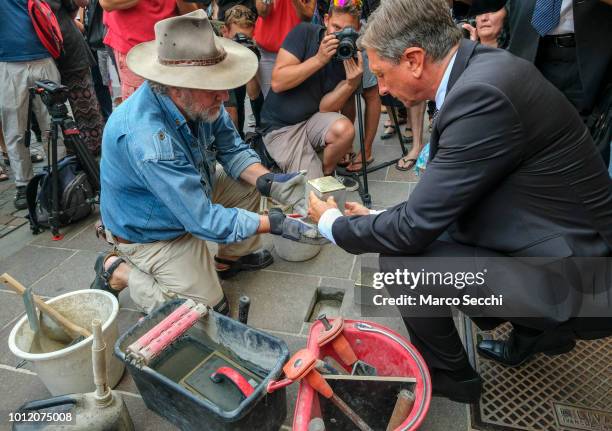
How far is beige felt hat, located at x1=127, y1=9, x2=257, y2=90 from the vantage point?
6.59 feet

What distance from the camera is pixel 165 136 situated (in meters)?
2.02

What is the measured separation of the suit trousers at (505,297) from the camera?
5.27 feet

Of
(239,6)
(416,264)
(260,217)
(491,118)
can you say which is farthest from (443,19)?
(239,6)

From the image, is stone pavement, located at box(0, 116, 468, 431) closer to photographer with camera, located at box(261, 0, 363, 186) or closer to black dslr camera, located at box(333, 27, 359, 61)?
photographer with camera, located at box(261, 0, 363, 186)

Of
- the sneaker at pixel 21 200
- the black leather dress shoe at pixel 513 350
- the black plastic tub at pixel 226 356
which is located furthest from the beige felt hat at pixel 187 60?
the sneaker at pixel 21 200

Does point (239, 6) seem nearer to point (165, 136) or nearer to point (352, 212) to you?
point (165, 136)

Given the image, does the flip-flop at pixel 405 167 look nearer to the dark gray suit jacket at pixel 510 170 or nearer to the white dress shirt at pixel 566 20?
the white dress shirt at pixel 566 20

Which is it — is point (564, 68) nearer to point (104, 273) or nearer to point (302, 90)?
point (302, 90)

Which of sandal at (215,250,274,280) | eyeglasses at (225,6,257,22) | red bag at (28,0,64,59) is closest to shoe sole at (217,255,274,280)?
sandal at (215,250,274,280)

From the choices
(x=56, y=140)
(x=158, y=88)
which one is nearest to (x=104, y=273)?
(x=158, y=88)

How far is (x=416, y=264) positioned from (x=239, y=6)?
321 cm

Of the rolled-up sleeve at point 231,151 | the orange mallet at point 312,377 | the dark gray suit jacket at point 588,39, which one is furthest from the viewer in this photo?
the rolled-up sleeve at point 231,151

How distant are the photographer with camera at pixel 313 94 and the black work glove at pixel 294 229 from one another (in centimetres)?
111

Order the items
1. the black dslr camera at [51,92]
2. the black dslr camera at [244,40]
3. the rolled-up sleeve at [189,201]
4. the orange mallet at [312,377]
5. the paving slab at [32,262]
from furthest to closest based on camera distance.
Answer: the black dslr camera at [244,40], the black dslr camera at [51,92], the paving slab at [32,262], the rolled-up sleeve at [189,201], the orange mallet at [312,377]
